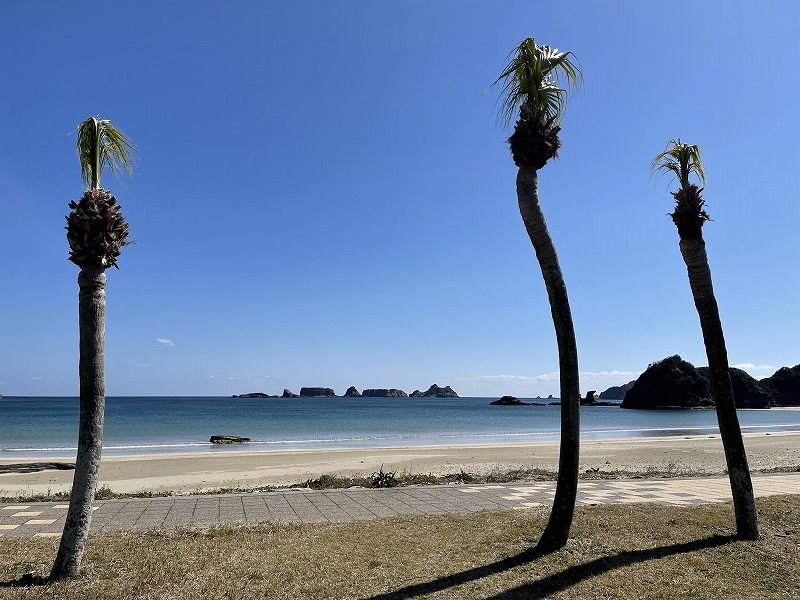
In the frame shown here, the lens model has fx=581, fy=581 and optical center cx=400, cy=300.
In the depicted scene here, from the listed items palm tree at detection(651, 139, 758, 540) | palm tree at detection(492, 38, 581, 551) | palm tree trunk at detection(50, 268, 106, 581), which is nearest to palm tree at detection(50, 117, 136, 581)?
palm tree trunk at detection(50, 268, 106, 581)

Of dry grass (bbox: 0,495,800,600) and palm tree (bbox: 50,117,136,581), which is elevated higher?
palm tree (bbox: 50,117,136,581)

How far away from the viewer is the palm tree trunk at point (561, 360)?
7.50 meters

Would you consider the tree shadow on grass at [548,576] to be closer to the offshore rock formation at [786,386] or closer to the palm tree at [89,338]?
the palm tree at [89,338]

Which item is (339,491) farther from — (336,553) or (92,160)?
(92,160)

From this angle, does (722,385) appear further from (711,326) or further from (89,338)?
(89,338)

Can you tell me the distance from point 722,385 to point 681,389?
123 m

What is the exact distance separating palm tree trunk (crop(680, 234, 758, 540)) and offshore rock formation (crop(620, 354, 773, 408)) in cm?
11909

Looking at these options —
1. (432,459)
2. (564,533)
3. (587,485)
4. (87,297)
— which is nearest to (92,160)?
(87,297)

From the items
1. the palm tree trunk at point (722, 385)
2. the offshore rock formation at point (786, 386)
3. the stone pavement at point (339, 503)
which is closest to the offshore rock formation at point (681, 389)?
the offshore rock formation at point (786, 386)

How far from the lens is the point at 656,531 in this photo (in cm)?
865

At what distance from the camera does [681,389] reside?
118688 mm

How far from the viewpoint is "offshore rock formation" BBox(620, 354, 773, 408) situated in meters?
118

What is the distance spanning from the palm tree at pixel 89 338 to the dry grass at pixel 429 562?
1.47 feet

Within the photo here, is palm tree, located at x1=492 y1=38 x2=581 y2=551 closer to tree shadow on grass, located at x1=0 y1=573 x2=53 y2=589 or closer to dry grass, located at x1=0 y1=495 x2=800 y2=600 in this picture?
dry grass, located at x1=0 y1=495 x2=800 y2=600
